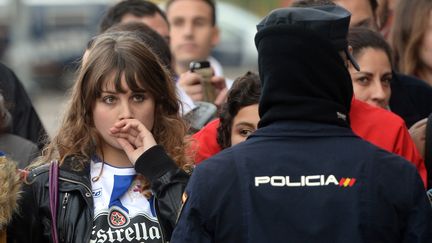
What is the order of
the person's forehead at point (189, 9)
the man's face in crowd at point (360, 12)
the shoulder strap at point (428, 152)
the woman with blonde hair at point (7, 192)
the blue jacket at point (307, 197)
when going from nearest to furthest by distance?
the blue jacket at point (307, 197) < the woman with blonde hair at point (7, 192) < the shoulder strap at point (428, 152) < the man's face in crowd at point (360, 12) < the person's forehead at point (189, 9)

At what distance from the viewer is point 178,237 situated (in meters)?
4.00

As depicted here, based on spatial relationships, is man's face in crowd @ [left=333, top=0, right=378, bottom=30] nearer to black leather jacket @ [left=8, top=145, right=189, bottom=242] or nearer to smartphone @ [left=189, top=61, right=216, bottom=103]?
smartphone @ [left=189, top=61, right=216, bottom=103]

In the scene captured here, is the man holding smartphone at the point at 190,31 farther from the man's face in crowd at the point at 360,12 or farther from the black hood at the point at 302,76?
the black hood at the point at 302,76

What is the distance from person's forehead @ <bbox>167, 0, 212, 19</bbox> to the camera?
332 inches

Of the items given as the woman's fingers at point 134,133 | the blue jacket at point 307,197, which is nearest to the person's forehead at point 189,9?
the woman's fingers at point 134,133

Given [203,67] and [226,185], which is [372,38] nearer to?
[203,67]

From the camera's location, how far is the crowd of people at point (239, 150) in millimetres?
3910

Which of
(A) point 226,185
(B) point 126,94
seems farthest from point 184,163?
(A) point 226,185

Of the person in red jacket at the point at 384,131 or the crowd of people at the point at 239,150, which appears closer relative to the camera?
the crowd of people at the point at 239,150

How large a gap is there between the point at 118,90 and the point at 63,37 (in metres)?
18.2

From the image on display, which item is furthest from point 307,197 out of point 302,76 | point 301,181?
point 302,76

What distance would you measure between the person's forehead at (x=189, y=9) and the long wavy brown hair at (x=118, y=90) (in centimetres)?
330

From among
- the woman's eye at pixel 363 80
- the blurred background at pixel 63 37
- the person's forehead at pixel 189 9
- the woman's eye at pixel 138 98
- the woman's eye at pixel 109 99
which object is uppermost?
the woman's eye at pixel 109 99

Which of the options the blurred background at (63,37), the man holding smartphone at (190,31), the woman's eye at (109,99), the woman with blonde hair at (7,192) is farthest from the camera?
the blurred background at (63,37)
